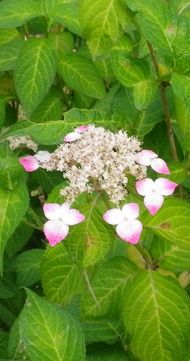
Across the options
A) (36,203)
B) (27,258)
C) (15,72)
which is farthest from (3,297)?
(15,72)

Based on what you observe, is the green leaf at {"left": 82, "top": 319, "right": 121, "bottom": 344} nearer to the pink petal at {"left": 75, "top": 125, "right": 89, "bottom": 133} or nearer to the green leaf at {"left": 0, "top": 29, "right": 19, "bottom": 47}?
the pink petal at {"left": 75, "top": 125, "right": 89, "bottom": 133}

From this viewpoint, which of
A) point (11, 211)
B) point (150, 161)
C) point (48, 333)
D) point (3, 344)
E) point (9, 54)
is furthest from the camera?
point (9, 54)

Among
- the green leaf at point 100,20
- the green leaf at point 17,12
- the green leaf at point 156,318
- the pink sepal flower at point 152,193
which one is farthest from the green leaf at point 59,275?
the green leaf at point 17,12

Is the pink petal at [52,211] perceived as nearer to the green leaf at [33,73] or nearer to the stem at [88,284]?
the stem at [88,284]

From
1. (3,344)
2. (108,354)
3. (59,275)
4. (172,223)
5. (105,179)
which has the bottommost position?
(3,344)

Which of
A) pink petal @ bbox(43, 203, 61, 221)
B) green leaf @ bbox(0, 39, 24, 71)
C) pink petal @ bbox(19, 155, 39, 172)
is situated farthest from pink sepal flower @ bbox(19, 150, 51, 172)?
green leaf @ bbox(0, 39, 24, 71)

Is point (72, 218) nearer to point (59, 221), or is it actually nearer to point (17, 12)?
point (59, 221)

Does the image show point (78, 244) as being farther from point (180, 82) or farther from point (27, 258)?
point (27, 258)

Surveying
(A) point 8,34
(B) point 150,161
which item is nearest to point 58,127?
(B) point 150,161
